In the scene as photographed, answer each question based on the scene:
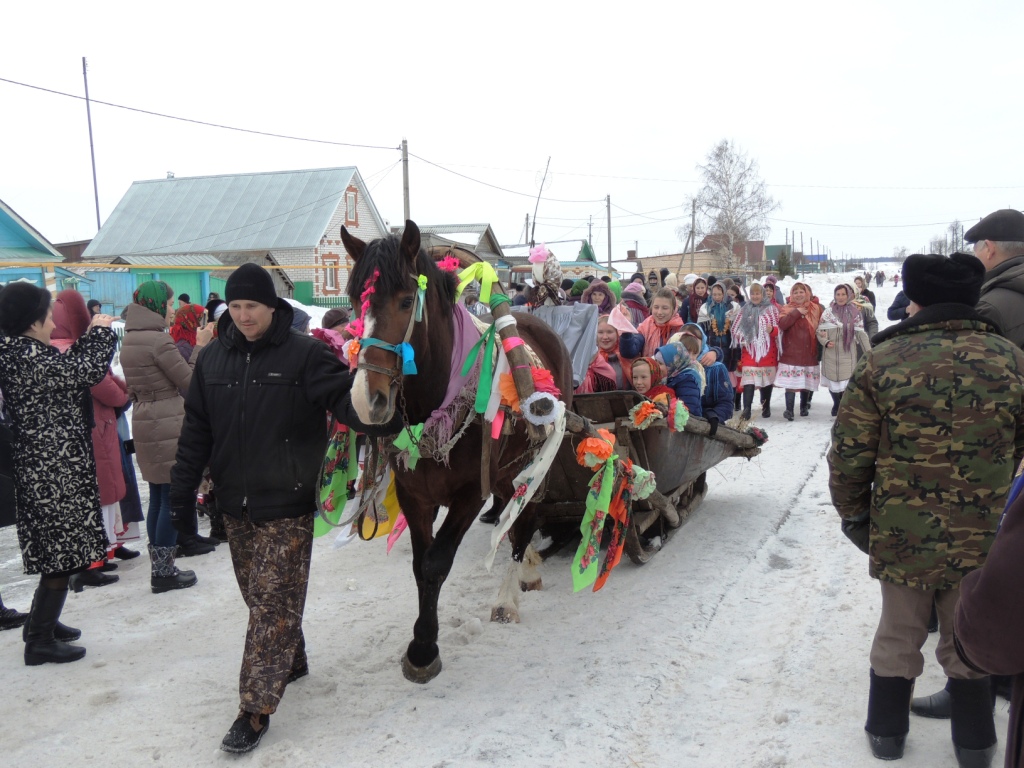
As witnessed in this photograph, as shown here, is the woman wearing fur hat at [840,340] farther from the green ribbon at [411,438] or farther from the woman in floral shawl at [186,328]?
the green ribbon at [411,438]

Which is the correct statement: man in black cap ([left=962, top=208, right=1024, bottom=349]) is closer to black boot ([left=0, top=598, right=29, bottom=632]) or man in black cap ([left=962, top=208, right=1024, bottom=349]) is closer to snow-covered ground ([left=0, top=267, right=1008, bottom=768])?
snow-covered ground ([left=0, top=267, right=1008, bottom=768])

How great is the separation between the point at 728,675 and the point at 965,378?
5.83 feet

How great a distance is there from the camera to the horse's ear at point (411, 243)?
10.7 ft

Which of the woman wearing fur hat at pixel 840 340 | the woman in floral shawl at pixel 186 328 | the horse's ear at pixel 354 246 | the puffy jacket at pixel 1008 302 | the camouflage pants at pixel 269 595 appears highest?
the horse's ear at pixel 354 246

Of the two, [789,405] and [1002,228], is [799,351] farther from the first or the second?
[1002,228]

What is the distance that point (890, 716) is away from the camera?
2.95 m

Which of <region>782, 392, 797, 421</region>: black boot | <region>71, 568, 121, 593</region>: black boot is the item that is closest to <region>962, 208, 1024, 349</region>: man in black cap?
<region>71, 568, 121, 593</region>: black boot

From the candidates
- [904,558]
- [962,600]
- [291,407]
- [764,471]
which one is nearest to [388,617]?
[291,407]

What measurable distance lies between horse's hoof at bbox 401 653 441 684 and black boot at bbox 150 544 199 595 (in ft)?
6.87

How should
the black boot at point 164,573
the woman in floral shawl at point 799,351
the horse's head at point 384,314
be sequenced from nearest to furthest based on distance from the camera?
the horse's head at point 384,314
the black boot at point 164,573
the woman in floral shawl at point 799,351

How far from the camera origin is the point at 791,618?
426 centimetres

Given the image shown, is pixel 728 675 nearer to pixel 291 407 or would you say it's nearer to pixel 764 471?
pixel 291 407

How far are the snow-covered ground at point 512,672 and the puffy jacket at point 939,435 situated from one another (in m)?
0.84

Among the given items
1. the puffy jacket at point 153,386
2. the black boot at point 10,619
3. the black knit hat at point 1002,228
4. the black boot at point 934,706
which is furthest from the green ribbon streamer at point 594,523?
the black boot at point 10,619
